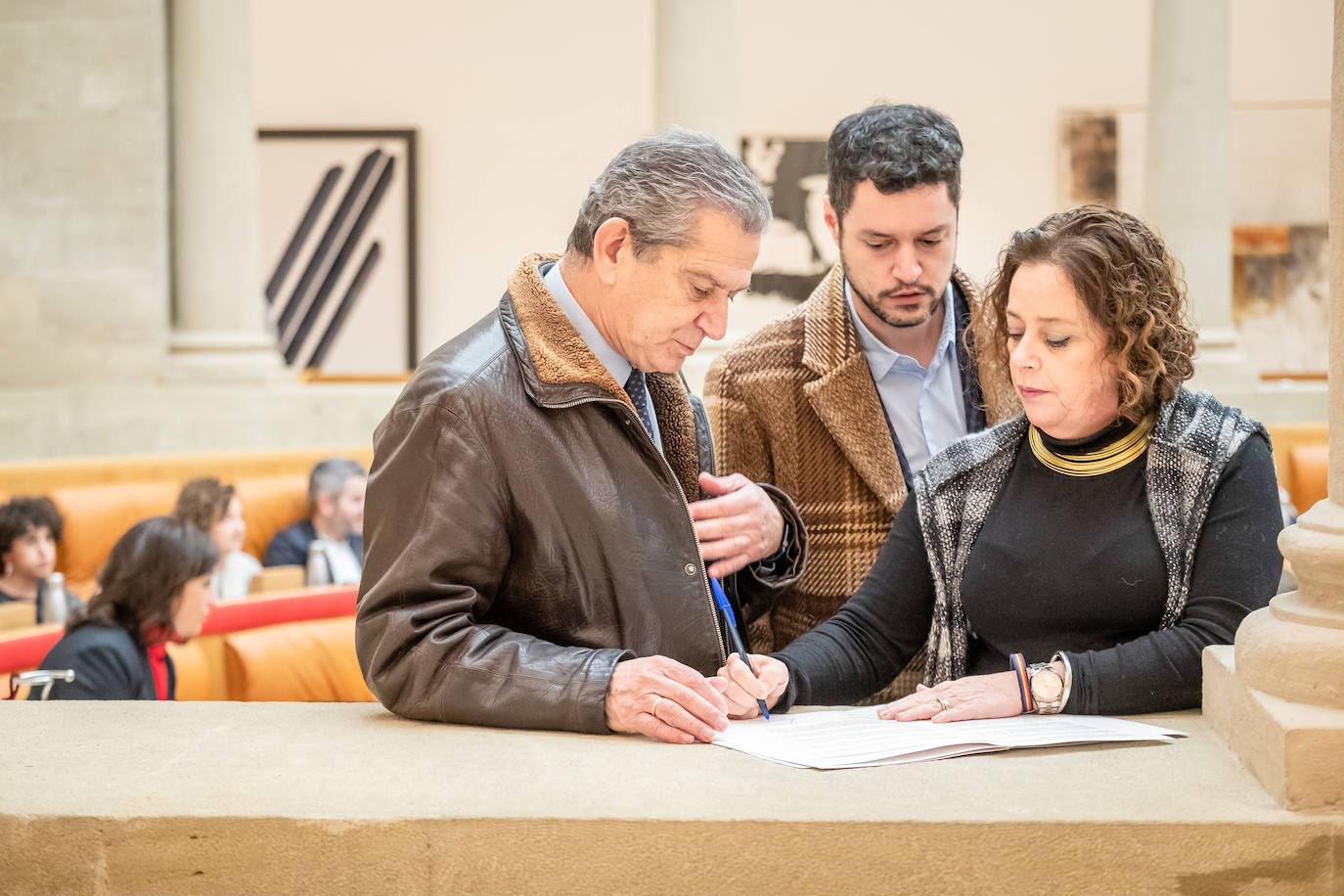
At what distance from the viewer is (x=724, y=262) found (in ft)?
Answer: 6.03

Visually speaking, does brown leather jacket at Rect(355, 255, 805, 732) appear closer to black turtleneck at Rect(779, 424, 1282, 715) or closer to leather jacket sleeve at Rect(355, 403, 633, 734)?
leather jacket sleeve at Rect(355, 403, 633, 734)

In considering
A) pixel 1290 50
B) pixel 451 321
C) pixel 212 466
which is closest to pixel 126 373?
pixel 212 466

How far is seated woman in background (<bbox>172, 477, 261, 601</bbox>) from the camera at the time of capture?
18.2 ft

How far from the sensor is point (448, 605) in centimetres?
160

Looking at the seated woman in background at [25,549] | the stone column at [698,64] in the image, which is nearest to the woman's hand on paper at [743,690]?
the seated woman in background at [25,549]

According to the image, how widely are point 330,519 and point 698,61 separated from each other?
3116mm

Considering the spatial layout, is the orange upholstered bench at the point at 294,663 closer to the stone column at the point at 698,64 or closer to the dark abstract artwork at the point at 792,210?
the stone column at the point at 698,64

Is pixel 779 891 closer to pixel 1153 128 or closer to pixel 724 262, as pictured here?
pixel 724 262

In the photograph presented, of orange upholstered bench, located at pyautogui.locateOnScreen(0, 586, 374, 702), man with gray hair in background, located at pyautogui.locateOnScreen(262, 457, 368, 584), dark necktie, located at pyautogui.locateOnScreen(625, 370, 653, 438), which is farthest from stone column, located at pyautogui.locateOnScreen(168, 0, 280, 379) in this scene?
dark necktie, located at pyautogui.locateOnScreen(625, 370, 653, 438)

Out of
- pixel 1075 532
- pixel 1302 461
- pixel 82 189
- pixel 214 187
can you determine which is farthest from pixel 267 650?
pixel 1302 461

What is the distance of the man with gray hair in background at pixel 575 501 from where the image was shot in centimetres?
158

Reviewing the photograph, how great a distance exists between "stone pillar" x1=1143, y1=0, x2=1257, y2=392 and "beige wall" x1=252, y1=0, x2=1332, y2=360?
237 cm

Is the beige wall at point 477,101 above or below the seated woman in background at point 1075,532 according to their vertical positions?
above

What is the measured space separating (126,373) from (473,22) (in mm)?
4115
